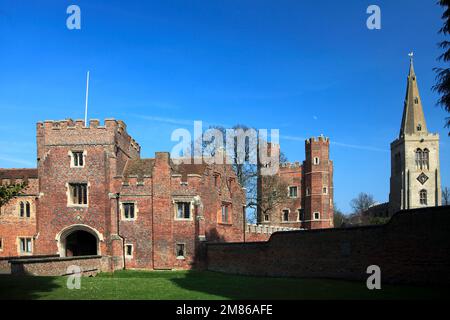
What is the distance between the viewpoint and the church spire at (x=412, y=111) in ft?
245

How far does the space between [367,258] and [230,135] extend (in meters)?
30.3

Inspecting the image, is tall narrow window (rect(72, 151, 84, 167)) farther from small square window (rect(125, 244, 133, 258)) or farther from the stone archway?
small square window (rect(125, 244, 133, 258))

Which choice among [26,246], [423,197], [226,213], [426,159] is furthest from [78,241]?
[426,159]

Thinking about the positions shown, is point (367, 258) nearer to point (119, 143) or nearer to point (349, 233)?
point (349, 233)

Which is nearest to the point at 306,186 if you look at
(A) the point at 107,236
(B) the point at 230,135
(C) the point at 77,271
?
(B) the point at 230,135

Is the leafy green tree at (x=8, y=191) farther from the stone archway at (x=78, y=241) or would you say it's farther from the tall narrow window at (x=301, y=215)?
the tall narrow window at (x=301, y=215)

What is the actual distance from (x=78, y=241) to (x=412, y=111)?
60.0m

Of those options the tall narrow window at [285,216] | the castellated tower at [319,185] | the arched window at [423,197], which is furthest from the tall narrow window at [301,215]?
the arched window at [423,197]

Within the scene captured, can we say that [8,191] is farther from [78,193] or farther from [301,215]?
[301,215]

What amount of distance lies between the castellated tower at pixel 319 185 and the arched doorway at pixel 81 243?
29206 mm

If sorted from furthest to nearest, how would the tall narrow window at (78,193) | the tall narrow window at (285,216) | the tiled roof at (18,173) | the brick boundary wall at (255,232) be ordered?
the tall narrow window at (285,216), the brick boundary wall at (255,232), the tiled roof at (18,173), the tall narrow window at (78,193)

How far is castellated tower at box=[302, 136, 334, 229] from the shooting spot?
5503 cm

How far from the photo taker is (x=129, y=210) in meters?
30.7

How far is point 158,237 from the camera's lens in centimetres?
2998
